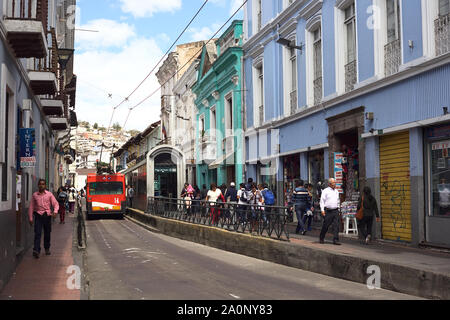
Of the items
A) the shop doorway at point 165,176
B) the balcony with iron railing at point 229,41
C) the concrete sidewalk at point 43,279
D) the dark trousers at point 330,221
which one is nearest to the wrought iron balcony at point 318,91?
the dark trousers at point 330,221

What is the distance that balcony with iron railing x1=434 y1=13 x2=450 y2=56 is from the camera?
1208 cm

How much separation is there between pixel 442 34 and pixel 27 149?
921 cm

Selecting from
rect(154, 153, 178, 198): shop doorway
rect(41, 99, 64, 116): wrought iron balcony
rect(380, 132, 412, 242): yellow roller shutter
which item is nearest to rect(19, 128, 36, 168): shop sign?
rect(41, 99, 64, 116): wrought iron balcony

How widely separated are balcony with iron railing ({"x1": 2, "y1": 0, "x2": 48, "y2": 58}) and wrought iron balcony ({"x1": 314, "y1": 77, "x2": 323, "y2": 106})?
9.83 m

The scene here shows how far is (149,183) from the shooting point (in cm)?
2980

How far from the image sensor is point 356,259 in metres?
10.2

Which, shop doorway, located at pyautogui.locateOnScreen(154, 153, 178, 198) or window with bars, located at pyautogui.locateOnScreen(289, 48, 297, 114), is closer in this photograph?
window with bars, located at pyautogui.locateOnScreen(289, 48, 297, 114)

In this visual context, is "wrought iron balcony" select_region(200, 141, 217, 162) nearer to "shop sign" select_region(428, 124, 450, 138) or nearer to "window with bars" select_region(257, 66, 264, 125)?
"window with bars" select_region(257, 66, 264, 125)

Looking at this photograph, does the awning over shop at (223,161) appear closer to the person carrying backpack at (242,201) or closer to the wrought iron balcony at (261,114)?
the wrought iron balcony at (261,114)

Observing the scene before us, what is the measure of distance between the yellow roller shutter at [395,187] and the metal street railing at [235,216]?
2627 mm

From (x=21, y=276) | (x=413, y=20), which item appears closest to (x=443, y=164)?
(x=413, y=20)

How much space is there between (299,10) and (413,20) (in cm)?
762

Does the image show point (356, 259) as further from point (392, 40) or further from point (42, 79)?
point (42, 79)
